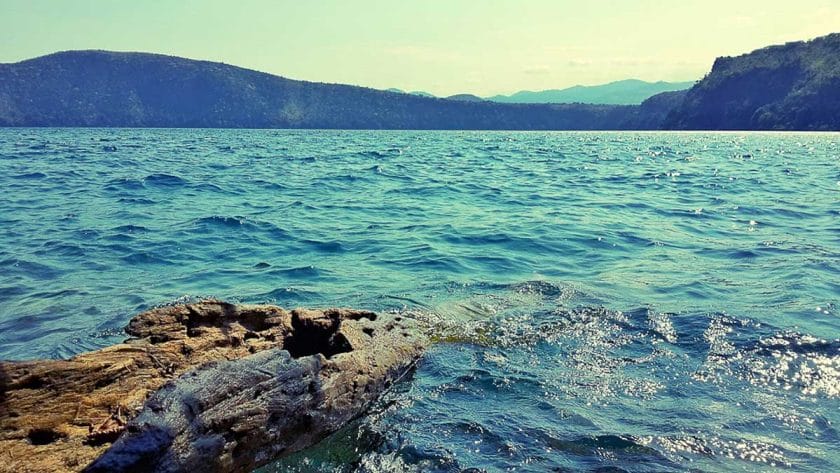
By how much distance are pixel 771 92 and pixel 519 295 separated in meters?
166

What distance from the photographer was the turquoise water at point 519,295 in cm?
532

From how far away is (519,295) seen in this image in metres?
9.94

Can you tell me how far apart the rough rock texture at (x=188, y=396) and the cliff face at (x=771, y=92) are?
15002 centimetres

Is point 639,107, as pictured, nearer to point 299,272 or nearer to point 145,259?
point 299,272

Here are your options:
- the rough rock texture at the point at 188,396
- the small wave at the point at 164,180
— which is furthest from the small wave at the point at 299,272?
the small wave at the point at 164,180

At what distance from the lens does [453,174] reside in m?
31.7

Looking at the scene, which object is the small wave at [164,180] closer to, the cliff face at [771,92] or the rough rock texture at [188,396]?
the rough rock texture at [188,396]

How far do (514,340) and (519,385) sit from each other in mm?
1406

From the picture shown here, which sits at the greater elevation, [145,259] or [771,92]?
[771,92]

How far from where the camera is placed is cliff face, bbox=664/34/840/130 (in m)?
127

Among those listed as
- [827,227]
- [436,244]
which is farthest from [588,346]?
[827,227]

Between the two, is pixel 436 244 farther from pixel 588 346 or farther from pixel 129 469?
pixel 129 469

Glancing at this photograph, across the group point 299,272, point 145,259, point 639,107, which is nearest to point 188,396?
point 299,272

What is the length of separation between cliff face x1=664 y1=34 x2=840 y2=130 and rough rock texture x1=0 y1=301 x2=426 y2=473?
15002 cm
